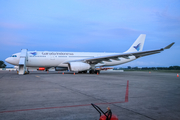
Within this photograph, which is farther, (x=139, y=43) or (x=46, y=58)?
(x=139, y=43)

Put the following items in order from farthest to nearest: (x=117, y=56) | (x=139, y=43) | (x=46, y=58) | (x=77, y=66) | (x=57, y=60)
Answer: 1. (x=139, y=43)
2. (x=57, y=60)
3. (x=46, y=58)
4. (x=77, y=66)
5. (x=117, y=56)

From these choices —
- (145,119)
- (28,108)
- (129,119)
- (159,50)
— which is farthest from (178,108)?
(159,50)

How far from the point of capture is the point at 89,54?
89.2ft

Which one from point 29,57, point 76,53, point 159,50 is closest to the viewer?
point 159,50

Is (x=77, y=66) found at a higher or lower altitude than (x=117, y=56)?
lower

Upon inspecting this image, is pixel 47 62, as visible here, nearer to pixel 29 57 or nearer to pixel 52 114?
pixel 29 57

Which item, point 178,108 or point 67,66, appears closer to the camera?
point 178,108

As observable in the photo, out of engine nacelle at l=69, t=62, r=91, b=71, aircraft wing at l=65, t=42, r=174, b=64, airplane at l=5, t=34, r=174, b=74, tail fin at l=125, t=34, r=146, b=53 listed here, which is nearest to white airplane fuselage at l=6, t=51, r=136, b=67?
airplane at l=5, t=34, r=174, b=74

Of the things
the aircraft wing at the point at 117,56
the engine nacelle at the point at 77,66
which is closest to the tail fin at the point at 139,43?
the aircraft wing at the point at 117,56

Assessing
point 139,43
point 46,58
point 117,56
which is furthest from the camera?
point 139,43

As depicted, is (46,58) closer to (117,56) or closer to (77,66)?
(77,66)

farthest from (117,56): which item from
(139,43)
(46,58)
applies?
(46,58)

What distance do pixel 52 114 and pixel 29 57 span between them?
21.6 meters

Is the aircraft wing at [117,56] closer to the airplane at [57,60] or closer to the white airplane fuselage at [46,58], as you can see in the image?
the airplane at [57,60]
